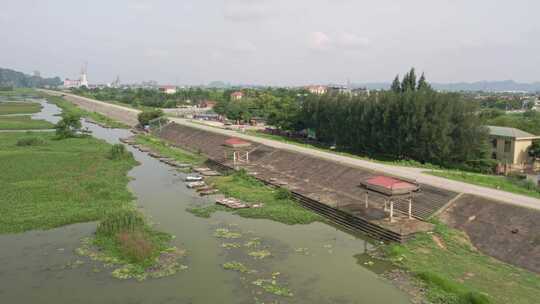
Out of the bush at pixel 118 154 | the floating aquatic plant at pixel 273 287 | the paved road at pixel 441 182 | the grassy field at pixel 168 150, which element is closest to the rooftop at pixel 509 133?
the paved road at pixel 441 182

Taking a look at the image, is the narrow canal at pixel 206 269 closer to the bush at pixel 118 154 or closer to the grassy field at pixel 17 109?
the bush at pixel 118 154

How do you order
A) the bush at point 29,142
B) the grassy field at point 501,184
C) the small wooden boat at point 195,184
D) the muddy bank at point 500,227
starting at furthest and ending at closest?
the bush at point 29,142 < the small wooden boat at point 195,184 < the grassy field at point 501,184 < the muddy bank at point 500,227

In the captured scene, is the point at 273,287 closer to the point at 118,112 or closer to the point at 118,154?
the point at 118,154

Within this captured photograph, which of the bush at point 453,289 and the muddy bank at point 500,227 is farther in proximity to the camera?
the muddy bank at point 500,227

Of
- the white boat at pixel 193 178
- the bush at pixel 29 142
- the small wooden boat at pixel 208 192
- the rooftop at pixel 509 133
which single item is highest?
the rooftop at pixel 509 133

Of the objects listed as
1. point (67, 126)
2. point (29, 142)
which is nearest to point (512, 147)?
point (29, 142)

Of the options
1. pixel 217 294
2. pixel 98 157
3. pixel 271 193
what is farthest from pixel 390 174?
pixel 98 157
